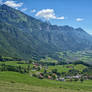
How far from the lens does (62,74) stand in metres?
196

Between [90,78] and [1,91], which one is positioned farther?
[90,78]

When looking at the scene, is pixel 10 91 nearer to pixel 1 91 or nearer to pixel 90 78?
pixel 1 91

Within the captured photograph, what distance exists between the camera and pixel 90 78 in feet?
567

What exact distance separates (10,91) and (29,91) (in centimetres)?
777

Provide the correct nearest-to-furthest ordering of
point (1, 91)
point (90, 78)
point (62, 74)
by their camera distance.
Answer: point (1, 91)
point (90, 78)
point (62, 74)

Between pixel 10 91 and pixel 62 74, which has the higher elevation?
pixel 10 91

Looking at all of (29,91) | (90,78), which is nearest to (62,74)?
(90,78)

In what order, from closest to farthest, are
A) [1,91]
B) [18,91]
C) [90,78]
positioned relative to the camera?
[1,91] < [18,91] < [90,78]

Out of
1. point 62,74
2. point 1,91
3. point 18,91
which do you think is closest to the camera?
point 1,91

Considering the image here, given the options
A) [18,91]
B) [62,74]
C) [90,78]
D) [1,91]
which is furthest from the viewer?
[62,74]

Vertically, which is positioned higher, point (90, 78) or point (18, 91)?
point (18, 91)

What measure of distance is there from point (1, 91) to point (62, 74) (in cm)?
14572

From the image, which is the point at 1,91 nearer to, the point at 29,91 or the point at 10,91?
the point at 10,91

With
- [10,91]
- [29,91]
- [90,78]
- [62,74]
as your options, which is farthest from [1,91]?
[62,74]
